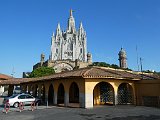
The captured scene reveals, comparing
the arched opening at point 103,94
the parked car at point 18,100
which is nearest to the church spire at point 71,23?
the arched opening at point 103,94

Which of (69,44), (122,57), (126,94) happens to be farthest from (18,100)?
(69,44)

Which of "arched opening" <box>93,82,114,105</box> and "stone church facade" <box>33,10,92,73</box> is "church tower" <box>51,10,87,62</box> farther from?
"arched opening" <box>93,82,114,105</box>

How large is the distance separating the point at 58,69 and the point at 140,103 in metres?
50.8

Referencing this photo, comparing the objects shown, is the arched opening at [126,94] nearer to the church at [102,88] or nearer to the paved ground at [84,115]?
the church at [102,88]

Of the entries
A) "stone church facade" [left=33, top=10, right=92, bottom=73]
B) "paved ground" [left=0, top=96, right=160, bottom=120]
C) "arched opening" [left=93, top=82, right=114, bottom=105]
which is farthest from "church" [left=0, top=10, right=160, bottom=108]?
"stone church facade" [left=33, top=10, right=92, bottom=73]

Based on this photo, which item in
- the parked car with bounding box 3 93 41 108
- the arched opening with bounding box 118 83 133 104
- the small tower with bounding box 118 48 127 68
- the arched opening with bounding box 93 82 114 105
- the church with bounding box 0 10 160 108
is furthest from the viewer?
the small tower with bounding box 118 48 127 68

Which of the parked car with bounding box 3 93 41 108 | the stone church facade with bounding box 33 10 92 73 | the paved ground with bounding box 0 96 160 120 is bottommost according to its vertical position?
the paved ground with bounding box 0 96 160 120

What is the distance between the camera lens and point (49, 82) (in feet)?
85.5

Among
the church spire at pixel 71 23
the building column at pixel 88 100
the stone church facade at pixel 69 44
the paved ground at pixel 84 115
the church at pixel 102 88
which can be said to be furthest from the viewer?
the church spire at pixel 71 23

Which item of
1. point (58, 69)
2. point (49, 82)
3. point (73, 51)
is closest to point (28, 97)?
point (49, 82)

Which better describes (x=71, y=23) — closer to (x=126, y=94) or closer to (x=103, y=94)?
(x=103, y=94)

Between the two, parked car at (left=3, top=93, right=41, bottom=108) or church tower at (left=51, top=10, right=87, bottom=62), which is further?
church tower at (left=51, top=10, right=87, bottom=62)

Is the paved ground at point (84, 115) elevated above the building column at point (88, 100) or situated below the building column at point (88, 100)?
below

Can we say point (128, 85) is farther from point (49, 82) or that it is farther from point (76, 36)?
point (76, 36)
